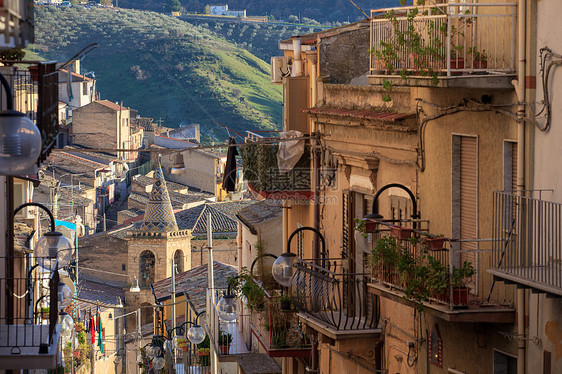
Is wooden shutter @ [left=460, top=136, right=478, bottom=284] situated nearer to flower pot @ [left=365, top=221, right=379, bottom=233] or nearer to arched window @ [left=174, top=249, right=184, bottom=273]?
flower pot @ [left=365, top=221, right=379, bottom=233]

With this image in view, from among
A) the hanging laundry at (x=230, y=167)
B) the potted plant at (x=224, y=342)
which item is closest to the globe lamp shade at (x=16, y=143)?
the hanging laundry at (x=230, y=167)

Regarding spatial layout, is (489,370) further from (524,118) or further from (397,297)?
(524,118)

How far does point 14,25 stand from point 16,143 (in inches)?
52.4

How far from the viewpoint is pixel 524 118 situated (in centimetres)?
1168

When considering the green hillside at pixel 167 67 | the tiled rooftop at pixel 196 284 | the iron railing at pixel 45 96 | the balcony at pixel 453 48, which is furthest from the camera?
the green hillside at pixel 167 67

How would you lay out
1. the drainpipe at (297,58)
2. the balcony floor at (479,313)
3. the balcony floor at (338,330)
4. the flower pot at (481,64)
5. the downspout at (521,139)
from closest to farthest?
the downspout at (521,139) → the balcony floor at (479,313) → the flower pot at (481,64) → the balcony floor at (338,330) → the drainpipe at (297,58)

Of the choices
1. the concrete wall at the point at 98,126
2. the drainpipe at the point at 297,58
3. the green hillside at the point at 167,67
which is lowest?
the drainpipe at the point at 297,58

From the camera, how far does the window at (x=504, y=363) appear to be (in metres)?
12.2

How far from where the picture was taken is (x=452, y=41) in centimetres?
1343

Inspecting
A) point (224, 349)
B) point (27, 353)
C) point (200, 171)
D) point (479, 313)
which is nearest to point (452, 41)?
point (479, 313)

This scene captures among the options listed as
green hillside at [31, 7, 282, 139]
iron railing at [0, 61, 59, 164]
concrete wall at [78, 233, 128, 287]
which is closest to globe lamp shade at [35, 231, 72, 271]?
iron railing at [0, 61, 59, 164]

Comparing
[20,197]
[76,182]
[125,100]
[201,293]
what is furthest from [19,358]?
[125,100]

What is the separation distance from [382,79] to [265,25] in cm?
16963

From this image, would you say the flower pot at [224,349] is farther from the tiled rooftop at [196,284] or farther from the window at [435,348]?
the tiled rooftop at [196,284]
